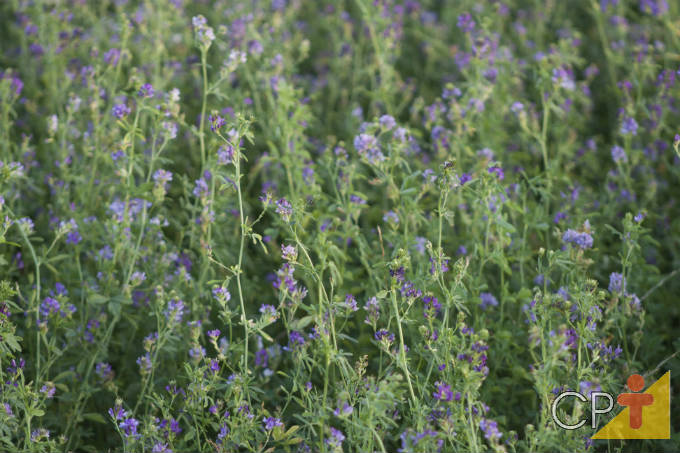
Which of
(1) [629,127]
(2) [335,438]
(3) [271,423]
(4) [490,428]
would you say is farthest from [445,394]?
(1) [629,127]

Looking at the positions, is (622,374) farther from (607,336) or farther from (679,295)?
Result: (679,295)

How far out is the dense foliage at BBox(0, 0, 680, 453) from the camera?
8.27 feet

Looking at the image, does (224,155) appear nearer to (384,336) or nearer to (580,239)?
(384,336)

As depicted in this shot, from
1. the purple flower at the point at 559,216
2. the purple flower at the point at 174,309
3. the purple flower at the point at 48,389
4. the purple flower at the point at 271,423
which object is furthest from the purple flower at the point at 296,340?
the purple flower at the point at 559,216

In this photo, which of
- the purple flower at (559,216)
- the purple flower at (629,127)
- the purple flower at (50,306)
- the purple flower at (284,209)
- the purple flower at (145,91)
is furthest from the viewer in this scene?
the purple flower at (629,127)

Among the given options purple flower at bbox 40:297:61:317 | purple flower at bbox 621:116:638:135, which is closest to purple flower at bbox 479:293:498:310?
purple flower at bbox 621:116:638:135

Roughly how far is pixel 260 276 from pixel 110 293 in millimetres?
778

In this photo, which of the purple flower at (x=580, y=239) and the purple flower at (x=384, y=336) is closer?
the purple flower at (x=384, y=336)

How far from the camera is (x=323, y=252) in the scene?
8.59ft

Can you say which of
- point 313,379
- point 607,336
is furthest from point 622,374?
point 313,379

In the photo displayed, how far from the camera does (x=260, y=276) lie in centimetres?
359

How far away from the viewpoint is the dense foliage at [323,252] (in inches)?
99.2

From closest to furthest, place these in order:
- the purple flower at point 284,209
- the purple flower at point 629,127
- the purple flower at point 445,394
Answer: the purple flower at point 445,394 < the purple flower at point 284,209 < the purple flower at point 629,127

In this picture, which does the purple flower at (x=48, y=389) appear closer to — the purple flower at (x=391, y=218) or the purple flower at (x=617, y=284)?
the purple flower at (x=391, y=218)
